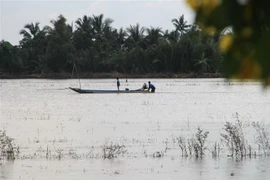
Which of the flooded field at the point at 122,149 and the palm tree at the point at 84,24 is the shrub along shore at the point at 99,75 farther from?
the flooded field at the point at 122,149

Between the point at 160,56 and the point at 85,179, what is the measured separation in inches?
2578

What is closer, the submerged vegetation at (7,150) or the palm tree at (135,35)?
the submerged vegetation at (7,150)

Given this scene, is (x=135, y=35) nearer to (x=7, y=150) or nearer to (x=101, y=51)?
(x=101, y=51)

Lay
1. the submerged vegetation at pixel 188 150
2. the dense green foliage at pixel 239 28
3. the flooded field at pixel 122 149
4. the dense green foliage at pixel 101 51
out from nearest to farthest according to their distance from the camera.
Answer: the dense green foliage at pixel 239 28, the flooded field at pixel 122 149, the submerged vegetation at pixel 188 150, the dense green foliage at pixel 101 51

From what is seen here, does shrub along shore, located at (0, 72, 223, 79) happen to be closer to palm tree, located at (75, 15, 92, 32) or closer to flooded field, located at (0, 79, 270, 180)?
palm tree, located at (75, 15, 92, 32)

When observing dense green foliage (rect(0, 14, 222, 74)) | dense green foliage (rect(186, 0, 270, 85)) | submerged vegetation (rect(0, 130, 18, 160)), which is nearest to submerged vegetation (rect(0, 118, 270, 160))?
submerged vegetation (rect(0, 130, 18, 160))

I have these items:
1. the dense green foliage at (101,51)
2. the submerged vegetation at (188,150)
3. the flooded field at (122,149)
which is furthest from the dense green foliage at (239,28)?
the dense green foliage at (101,51)

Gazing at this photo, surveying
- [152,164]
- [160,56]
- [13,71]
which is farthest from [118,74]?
[152,164]

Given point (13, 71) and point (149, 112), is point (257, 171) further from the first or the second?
point (13, 71)

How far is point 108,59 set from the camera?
8400cm

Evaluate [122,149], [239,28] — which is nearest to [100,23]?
[122,149]

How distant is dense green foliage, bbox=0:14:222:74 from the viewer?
7850 centimetres

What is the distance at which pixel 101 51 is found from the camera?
84188mm

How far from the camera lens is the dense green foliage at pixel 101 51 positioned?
78.5 m
